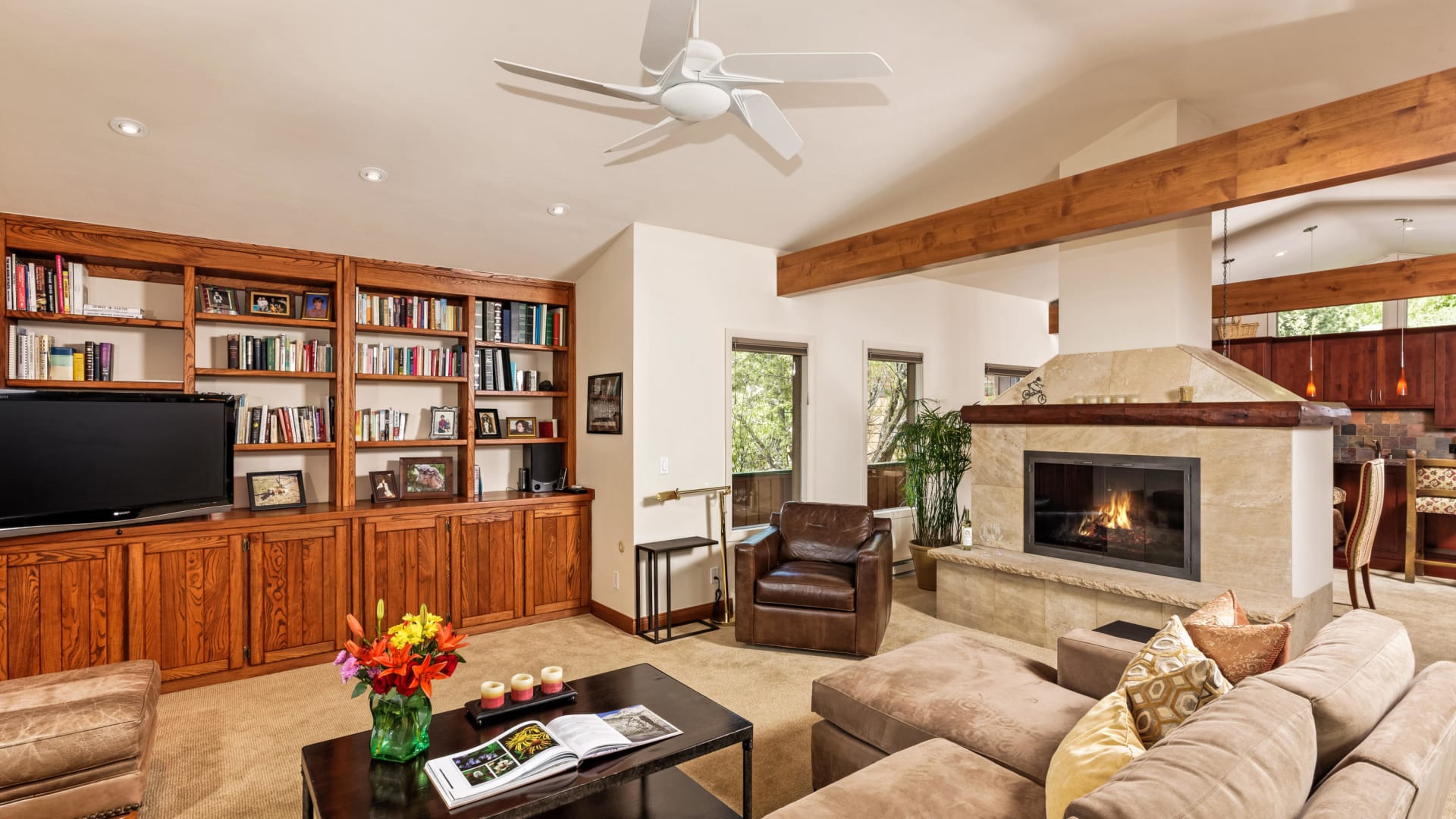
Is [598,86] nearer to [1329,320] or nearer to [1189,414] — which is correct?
[1189,414]

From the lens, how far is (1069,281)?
4.51 meters

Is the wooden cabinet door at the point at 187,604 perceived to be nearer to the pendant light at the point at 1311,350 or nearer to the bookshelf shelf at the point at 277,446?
the bookshelf shelf at the point at 277,446

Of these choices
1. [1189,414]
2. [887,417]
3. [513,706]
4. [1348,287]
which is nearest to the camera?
[513,706]

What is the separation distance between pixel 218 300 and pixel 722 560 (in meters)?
3.41

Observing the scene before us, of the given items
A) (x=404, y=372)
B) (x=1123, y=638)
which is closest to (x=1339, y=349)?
(x=1123, y=638)

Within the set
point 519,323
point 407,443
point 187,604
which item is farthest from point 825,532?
point 187,604

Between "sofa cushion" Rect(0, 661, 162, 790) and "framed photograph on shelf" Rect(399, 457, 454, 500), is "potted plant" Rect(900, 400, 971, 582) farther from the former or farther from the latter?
"sofa cushion" Rect(0, 661, 162, 790)

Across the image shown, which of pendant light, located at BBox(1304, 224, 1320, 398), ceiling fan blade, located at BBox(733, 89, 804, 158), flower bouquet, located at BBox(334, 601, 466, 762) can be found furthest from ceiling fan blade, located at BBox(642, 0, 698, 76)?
pendant light, located at BBox(1304, 224, 1320, 398)

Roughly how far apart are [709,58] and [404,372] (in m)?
3.36

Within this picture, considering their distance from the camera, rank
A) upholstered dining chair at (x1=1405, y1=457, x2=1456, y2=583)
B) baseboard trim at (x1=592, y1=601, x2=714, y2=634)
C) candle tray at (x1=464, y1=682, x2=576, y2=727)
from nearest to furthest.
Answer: candle tray at (x1=464, y1=682, x2=576, y2=727), baseboard trim at (x1=592, y1=601, x2=714, y2=634), upholstered dining chair at (x1=1405, y1=457, x2=1456, y2=583)

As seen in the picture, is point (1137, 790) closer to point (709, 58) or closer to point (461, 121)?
point (709, 58)

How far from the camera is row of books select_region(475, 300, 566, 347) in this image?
192 inches

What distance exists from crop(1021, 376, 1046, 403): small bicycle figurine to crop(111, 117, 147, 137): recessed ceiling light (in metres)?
4.92

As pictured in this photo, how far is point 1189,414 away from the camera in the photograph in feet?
12.7
